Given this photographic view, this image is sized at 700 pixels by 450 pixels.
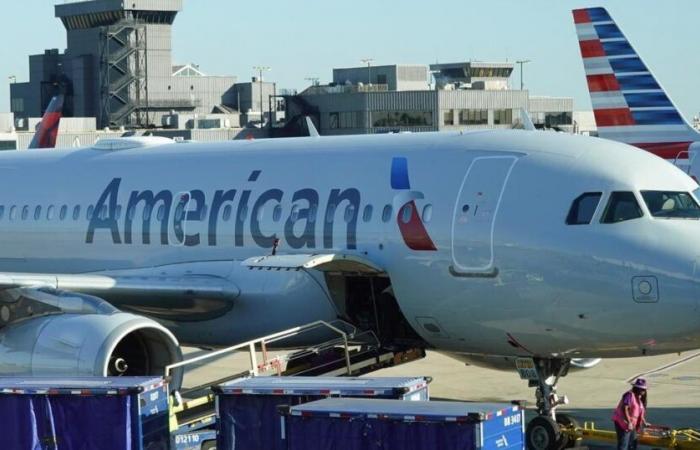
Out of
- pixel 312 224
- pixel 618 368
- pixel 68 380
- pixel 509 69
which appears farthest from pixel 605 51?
pixel 509 69

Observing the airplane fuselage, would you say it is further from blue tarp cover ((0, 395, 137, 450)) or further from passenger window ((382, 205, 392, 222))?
blue tarp cover ((0, 395, 137, 450))

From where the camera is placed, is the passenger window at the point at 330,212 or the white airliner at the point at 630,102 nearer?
the passenger window at the point at 330,212

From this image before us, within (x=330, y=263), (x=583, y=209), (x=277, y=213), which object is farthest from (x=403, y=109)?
(x=583, y=209)

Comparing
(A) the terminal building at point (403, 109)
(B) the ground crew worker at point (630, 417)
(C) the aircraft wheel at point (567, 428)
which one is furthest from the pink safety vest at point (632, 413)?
(A) the terminal building at point (403, 109)

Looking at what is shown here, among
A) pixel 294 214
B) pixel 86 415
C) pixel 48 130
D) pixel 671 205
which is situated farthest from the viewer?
pixel 48 130

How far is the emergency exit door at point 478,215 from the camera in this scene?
18.2 m

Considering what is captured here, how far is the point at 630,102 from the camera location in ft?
121

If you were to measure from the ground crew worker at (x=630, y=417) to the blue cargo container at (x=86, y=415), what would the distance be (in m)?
5.51

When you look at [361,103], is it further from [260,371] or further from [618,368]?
[260,371]

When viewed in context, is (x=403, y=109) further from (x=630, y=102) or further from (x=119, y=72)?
(x=630, y=102)

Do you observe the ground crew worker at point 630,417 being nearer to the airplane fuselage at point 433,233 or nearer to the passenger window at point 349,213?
the airplane fuselage at point 433,233

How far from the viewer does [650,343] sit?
17453 mm

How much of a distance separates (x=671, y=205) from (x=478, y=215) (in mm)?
2381

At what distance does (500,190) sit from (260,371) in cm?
378
